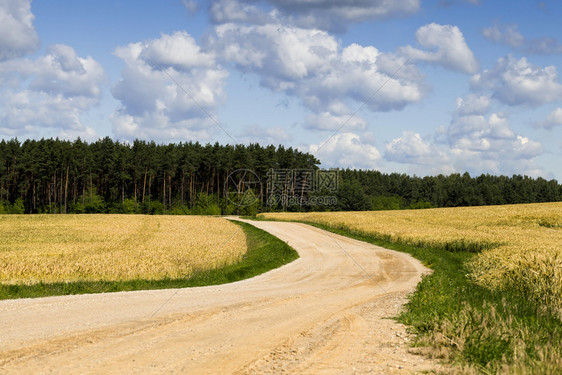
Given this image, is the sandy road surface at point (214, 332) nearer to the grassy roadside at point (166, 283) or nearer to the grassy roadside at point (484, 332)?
the grassy roadside at point (484, 332)

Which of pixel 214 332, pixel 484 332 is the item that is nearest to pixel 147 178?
pixel 214 332

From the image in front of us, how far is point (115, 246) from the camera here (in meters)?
32.5

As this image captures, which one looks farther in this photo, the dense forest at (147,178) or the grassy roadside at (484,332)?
the dense forest at (147,178)

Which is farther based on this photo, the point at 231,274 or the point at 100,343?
the point at 231,274

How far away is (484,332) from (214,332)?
558cm

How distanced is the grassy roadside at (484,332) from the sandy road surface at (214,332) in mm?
586

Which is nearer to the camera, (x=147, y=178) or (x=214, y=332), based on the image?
(x=214, y=332)

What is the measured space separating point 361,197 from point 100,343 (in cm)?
12749

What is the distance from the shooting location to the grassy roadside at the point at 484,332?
723 cm

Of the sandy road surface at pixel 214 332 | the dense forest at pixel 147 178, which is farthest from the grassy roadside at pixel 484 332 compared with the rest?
the dense forest at pixel 147 178

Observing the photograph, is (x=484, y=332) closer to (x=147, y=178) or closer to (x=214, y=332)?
(x=214, y=332)

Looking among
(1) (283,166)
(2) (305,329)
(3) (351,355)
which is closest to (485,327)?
(3) (351,355)

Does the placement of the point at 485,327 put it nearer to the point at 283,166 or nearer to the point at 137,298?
the point at 137,298

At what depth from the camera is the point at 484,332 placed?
8.61 metres
